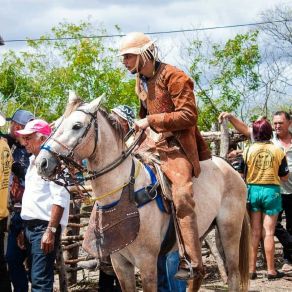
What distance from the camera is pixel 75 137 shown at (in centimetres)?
486

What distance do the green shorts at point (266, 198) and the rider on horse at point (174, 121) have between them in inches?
125

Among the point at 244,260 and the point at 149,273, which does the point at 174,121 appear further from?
the point at 244,260

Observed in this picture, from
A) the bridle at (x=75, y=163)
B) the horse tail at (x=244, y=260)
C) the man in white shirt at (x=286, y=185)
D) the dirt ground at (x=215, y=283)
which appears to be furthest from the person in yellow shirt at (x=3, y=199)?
the man in white shirt at (x=286, y=185)

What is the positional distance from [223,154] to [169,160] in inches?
163

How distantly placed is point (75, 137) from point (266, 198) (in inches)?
170

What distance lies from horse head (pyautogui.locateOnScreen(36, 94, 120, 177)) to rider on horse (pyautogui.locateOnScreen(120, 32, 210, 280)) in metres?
0.39

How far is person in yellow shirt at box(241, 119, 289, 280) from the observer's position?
27.8ft

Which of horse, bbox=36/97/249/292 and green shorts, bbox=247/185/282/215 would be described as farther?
green shorts, bbox=247/185/282/215

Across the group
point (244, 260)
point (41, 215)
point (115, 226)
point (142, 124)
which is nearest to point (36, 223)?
point (41, 215)

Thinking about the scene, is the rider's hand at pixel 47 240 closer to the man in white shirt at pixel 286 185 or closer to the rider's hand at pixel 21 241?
the rider's hand at pixel 21 241

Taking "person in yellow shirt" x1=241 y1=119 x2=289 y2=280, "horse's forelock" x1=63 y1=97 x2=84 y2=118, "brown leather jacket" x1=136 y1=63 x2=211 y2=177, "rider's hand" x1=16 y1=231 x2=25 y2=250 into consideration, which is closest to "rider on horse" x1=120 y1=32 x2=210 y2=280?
"brown leather jacket" x1=136 y1=63 x2=211 y2=177

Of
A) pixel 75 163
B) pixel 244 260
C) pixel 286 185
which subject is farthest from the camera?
pixel 286 185

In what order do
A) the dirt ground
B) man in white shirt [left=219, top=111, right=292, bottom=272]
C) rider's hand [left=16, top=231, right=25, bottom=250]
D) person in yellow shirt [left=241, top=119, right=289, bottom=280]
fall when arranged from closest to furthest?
rider's hand [left=16, top=231, right=25, bottom=250] → the dirt ground → person in yellow shirt [left=241, top=119, right=289, bottom=280] → man in white shirt [left=219, top=111, right=292, bottom=272]

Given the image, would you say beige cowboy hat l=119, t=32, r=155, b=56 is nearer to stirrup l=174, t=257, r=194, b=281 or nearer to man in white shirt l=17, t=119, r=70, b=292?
man in white shirt l=17, t=119, r=70, b=292
